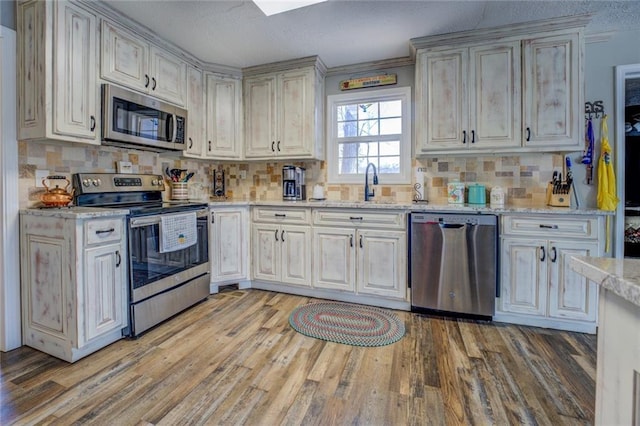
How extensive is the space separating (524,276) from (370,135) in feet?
6.40

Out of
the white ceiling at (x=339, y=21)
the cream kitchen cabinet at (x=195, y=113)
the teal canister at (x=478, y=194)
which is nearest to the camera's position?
the white ceiling at (x=339, y=21)

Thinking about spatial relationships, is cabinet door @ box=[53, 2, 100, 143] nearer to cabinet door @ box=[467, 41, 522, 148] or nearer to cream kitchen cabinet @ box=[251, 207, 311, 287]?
cream kitchen cabinet @ box=[251, 207, 311, 287]

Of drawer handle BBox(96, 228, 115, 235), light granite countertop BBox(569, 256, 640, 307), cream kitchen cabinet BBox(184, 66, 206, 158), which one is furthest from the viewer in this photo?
cream kitchen cabinet BBox(184, 66, 206, 158)

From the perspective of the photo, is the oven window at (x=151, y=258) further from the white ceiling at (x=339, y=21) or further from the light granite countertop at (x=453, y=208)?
the white ceiling at (x=339, y=21)

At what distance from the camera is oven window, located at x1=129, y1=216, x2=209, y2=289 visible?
2.19m

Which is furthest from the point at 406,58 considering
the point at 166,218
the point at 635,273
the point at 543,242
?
the point at 635,273

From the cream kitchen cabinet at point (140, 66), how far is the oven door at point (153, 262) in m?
1.12

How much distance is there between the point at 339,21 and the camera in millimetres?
2459

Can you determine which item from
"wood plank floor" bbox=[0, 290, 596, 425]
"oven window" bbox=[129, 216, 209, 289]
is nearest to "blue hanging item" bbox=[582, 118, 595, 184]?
"wood plank floor" bbox=[0, 290, 596, 425]

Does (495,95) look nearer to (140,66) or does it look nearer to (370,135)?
(370,135)

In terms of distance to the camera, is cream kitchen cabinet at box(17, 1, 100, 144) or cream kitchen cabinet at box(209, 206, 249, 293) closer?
cream kitchen cabinet at box(17, 1, 100, 144)

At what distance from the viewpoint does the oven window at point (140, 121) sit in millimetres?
2379

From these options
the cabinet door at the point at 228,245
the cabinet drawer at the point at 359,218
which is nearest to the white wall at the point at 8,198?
the cabinet door at the point at 228,245

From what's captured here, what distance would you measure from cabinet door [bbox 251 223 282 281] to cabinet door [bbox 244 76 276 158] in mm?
837
